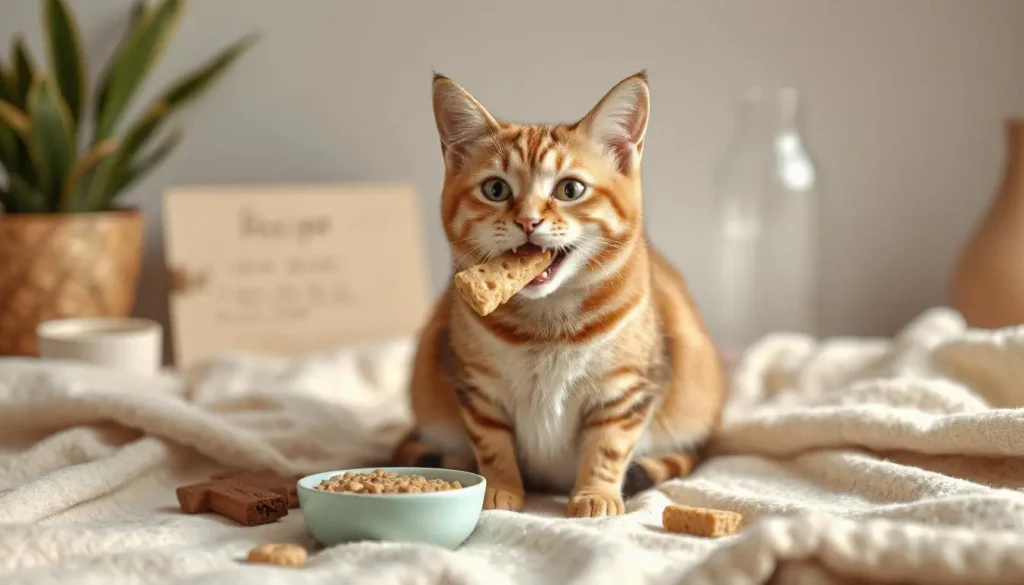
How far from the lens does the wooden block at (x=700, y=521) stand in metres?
0.96

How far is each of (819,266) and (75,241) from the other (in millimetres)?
1530

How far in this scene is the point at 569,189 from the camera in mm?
1068

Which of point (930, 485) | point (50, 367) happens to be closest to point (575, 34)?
point (50, 367)

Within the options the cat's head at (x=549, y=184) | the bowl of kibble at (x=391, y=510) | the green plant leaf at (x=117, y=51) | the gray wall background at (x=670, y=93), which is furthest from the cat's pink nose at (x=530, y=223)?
the green plant leaf at (x=117, y=51)

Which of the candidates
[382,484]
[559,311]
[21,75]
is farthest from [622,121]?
[21,75]

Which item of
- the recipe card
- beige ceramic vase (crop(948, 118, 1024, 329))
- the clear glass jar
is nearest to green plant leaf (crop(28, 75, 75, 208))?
the recipe card

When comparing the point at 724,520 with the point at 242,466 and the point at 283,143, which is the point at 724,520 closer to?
the point at 242,466

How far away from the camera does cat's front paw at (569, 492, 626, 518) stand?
1.05 meters

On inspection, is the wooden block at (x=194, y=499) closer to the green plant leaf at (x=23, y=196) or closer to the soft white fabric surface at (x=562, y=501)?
the soft white fabric surface at (x=562, y=501)

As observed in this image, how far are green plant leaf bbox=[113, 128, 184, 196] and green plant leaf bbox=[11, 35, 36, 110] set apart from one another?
8.2 inches

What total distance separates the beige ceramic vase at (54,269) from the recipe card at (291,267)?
0.49 feet

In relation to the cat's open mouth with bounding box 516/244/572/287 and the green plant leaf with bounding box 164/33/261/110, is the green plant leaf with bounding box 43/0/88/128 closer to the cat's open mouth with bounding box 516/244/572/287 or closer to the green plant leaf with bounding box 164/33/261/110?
the green plant leaf with bounding box 164/33/261/110

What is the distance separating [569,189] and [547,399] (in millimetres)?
231

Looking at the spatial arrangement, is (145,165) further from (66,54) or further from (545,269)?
(545,269)
